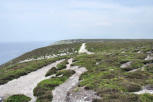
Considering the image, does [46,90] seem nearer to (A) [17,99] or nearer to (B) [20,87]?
(A) [17,99]

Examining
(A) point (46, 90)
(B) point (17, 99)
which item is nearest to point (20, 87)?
(A) point (46, 90)

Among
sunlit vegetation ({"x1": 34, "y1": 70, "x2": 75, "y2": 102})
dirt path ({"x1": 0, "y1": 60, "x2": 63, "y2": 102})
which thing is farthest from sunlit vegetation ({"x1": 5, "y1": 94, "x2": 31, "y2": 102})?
sunlit vegetation ({"x1": 34, "y1": 70, "x2": 75, "y2": 102})

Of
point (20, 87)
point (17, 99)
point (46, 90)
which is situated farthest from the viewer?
point (20, 87)

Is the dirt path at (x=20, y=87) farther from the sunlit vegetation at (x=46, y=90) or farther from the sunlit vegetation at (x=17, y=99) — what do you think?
the sunlit vegetation at (x=46, y=90)

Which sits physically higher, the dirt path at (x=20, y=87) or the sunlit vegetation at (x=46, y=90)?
the sunlit vegetation at (x=46, y=90)

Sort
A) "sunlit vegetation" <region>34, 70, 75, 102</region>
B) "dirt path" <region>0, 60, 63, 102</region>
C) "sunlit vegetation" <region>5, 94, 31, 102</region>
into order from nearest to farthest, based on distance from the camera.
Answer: "sunlit vegetation" <region>34, 70, 75, 102</region>, "sunlit vegetation" <region>5, 94, 31, 102</region>, "dirt path" <region>0, 60, 63, 102</region>

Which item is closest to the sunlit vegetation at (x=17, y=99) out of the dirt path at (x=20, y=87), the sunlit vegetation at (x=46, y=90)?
the dirt path at (x=20, y=87)

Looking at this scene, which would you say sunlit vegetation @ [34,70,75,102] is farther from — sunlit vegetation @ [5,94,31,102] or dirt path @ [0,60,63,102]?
sunlit vegetation @ [5,94,31,102]

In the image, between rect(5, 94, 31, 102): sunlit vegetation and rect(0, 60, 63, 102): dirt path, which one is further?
rect(0, 60, 63, 102): dirt path

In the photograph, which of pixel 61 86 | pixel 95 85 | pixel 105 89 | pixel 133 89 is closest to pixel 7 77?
pixel 61 86

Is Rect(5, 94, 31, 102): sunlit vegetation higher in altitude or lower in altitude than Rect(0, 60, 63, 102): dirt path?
higher

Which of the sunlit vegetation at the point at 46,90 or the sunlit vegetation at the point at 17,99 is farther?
the sunlit vegetation at the point at 17,99
